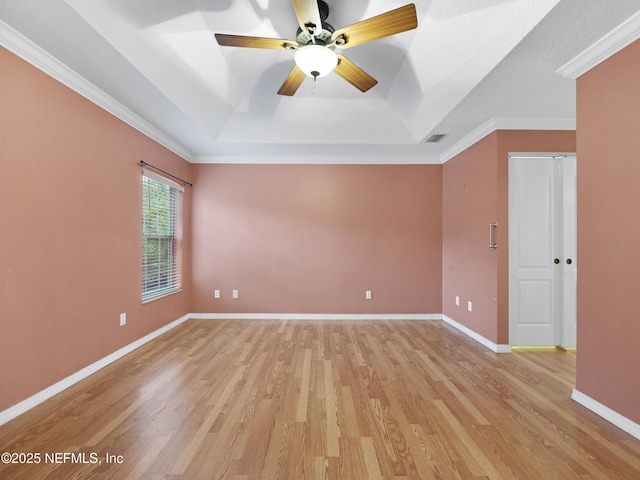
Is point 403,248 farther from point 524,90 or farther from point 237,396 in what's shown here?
point 237,396

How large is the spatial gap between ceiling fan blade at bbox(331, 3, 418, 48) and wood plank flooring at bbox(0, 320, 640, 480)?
245 cm

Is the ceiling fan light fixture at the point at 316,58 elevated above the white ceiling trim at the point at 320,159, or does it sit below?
below

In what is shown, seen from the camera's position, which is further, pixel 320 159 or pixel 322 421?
pixel 320 159

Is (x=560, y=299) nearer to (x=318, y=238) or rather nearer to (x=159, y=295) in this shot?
(x=318, y=238)

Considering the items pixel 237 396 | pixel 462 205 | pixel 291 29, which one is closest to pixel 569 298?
pixel 462 205

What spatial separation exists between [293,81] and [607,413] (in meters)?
3.29

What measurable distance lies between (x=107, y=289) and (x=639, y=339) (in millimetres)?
4158

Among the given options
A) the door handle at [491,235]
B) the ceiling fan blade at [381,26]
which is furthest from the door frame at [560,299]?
the ceiling fan blade at [381,26]

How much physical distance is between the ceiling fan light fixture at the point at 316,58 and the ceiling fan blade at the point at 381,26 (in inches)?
4.8

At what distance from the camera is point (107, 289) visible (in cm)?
293

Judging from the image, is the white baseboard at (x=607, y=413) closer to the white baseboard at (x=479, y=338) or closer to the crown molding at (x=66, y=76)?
the white baseboard at (x=479, y=338)

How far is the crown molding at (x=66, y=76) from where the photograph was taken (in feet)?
6.44

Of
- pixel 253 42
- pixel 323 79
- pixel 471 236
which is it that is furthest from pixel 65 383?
pixel 471 236

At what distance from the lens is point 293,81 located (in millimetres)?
2475
